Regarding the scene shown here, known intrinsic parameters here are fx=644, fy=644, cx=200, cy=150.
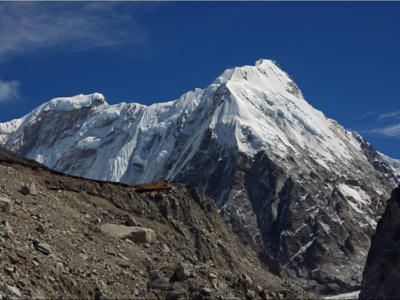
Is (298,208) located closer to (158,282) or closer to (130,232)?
(130,232)

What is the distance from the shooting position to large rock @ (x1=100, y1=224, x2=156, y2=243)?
45066 mm

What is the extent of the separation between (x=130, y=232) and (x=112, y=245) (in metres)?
4.05

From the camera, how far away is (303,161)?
180375mm

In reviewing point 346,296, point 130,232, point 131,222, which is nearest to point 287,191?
point 346,296

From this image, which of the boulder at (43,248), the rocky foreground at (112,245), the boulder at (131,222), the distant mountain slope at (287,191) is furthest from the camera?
the distant mountain slope at (287,191)

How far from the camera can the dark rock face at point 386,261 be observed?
8325 centimetres

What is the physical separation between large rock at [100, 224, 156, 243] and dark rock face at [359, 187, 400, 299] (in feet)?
143

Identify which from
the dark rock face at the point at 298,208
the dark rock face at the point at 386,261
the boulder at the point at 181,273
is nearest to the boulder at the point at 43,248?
the boulder at the point at 181,273

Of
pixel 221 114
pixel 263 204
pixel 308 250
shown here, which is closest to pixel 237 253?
pixel 308 250

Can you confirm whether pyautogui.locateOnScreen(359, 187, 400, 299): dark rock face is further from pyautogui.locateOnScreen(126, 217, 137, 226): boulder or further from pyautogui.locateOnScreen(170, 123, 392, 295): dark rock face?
pyautogui.locateOnScreen(126, 217, 137, 226): boulder

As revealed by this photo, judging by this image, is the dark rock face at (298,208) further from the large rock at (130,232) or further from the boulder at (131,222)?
the large rock at (130,232)

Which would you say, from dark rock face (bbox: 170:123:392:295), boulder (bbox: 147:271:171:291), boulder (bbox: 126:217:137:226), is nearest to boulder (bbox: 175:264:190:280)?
boulder (bbox: 147:271:171:291)

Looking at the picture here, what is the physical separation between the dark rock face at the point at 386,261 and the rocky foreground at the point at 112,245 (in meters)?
28.8

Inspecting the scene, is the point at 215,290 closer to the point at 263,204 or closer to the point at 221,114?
the point at 263,204
